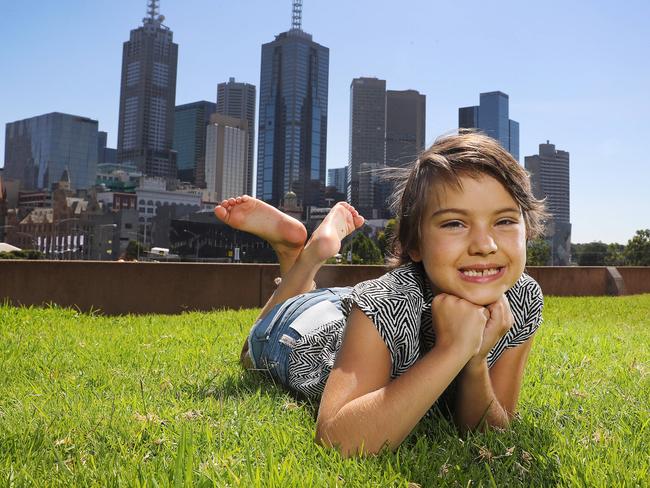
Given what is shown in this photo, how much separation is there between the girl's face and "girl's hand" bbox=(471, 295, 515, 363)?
0.11 ft

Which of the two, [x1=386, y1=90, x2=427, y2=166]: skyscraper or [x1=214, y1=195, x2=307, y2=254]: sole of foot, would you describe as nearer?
[x1=214, y1=195, x2=307, y2=254]: sole of foot

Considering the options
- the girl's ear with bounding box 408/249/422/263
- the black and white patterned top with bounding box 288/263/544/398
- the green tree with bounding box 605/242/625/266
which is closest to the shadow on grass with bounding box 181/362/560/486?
the black and white patterned top with bounding box 288/263/544/398

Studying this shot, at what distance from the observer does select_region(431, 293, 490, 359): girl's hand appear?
163 cm

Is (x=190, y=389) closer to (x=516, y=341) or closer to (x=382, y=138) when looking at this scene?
(x=516, y=341)

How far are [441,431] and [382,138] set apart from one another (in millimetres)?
198424

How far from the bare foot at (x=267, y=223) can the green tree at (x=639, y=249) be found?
251 feet

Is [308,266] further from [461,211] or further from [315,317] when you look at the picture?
[461,211]

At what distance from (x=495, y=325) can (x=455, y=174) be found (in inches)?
18.3

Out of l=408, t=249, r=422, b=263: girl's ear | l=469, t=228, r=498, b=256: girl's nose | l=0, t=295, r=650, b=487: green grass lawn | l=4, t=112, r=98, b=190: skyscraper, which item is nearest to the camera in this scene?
l=0, t=295, r=650, b=487: green grass lawn

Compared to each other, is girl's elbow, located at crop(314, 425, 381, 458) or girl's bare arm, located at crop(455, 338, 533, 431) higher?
girl's bare arm, located at crop(455, 338, 533, 431)

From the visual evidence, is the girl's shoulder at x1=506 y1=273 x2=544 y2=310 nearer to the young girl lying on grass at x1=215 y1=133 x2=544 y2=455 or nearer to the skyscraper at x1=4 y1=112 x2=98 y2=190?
the young girl lying on grass at x1=215 y1=133 x2=544 y2=455

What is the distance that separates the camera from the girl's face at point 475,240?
172 centimetres

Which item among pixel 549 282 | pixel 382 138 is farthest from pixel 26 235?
pixel 549 282

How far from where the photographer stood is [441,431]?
201cm
